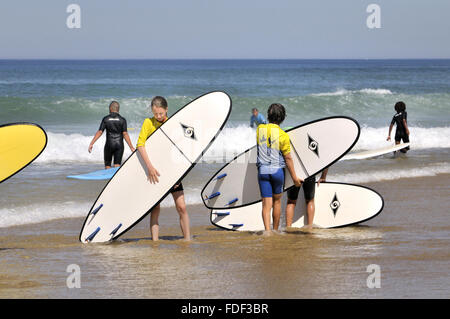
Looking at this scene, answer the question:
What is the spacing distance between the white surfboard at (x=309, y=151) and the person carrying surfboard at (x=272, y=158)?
227 mm

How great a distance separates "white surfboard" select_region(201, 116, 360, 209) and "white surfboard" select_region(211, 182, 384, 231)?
0.14 metres

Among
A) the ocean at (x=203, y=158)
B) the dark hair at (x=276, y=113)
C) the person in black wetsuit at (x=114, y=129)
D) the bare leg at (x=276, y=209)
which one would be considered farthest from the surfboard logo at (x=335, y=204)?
the person in black wetsuit at (x=114, y=129)

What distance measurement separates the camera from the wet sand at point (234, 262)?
4516mm

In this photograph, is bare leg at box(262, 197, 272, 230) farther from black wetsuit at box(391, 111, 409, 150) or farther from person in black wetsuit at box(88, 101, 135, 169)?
black wetsuit at box(391, 111, 409, 150)

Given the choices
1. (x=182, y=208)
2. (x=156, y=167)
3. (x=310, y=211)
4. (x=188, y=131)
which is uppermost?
(x=188, y=131)

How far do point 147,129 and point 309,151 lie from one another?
5.57ft

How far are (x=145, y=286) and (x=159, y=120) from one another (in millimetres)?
1909

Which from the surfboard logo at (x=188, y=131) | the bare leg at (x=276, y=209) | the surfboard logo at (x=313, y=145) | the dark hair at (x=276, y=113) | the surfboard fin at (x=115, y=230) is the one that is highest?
the dark hair at (x=276, y=113)

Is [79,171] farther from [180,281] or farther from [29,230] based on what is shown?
[180,281]

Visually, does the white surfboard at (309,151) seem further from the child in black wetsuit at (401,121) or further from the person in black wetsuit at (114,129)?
the child in black wetsuit at (401,121)

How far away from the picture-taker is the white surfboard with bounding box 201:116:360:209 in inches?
247

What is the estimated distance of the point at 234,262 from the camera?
5.29 m

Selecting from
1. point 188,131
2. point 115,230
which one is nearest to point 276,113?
point 188,131

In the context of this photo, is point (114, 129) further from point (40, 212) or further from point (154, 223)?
point (154, 223)
